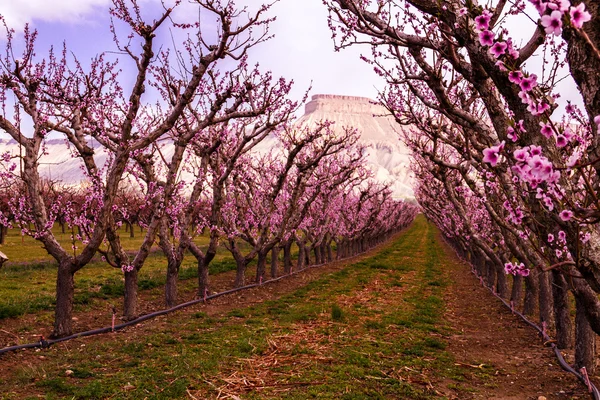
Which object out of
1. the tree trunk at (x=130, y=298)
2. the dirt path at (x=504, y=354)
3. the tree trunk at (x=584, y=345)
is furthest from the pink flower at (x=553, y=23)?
the tree trunk at (x=130, y=298)

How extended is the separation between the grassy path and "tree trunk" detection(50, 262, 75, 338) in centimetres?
54

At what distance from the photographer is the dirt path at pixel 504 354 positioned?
299 inches

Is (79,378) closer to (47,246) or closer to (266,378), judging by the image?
(266,378)

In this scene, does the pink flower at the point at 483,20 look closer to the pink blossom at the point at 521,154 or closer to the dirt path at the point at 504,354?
the pink blossom at the point at 521,154

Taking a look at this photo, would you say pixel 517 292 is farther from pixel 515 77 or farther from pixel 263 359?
pixel 515 77

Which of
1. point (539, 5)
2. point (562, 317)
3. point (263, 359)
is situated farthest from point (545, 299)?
point (539, 5)

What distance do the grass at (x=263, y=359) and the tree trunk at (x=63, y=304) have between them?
1.96ft

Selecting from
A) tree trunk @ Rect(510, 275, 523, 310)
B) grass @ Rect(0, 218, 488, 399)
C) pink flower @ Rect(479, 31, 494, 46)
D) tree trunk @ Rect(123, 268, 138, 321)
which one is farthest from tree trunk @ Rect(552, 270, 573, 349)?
tree trunk @ Rect(123, 268, 138, 321)

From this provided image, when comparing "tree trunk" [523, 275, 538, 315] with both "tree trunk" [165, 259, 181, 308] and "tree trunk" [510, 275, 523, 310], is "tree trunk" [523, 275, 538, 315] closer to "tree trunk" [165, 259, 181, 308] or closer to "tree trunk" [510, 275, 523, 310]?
"tree trunk" [510, 275, 523, 310]

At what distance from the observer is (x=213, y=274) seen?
22.5 metres

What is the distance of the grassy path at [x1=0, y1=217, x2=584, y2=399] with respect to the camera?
7062mm

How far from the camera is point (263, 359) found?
28.8 feet

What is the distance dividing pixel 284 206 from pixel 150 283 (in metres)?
8.39

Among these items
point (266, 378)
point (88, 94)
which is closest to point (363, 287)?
point (266, 378)
